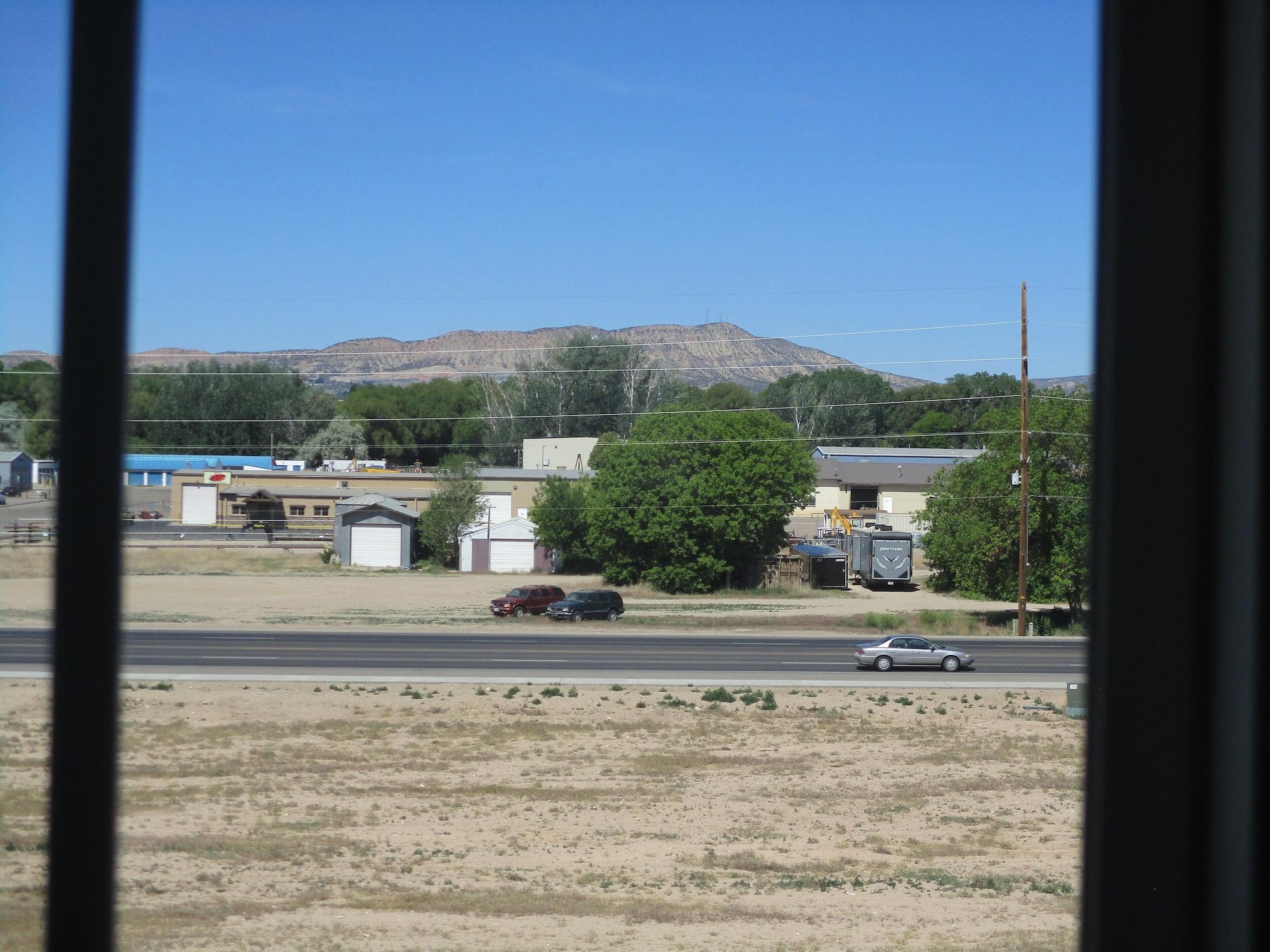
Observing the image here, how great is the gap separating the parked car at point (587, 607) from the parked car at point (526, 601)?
417mm

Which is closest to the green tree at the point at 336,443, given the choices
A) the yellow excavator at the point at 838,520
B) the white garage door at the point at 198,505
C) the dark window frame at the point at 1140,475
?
the white garage door at the point at 198,505

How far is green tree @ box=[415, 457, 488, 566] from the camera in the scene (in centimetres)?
4766

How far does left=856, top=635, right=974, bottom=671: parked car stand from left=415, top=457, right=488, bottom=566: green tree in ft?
94.4

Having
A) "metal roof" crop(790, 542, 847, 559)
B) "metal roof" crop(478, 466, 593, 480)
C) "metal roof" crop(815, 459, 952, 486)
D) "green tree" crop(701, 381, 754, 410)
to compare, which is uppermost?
"green tree" crop(701, 381, 754, 410)

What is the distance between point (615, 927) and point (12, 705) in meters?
5.46

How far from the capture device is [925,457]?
2813 inches

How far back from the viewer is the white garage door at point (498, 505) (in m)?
49.9

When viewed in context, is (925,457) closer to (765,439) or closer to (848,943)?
(765,439)

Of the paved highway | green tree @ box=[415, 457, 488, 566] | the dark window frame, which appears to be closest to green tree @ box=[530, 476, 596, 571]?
green tree @ box=[415, 457, 488, 566]

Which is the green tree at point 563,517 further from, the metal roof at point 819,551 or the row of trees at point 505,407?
the row of trees at point 505,407

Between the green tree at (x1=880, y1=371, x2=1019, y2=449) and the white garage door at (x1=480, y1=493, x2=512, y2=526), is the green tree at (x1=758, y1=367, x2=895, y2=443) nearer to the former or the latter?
the green tree at (x1=880, y1=371, x2=1019, y2=449)

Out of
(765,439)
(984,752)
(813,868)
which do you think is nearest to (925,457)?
(765,439)

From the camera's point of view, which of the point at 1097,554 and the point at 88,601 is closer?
the point at 88,601

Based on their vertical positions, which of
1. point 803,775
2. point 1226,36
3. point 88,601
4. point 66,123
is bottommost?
point 803,775
